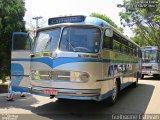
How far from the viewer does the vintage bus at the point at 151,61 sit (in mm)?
26391

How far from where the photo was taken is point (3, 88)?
1570 cm

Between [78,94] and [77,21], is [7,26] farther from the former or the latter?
[78,94]

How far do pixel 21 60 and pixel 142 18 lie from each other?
29590mm

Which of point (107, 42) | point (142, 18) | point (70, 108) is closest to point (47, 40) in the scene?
point (107, 42)

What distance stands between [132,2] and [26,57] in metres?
28.0

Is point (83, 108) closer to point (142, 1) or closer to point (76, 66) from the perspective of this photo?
point (76, 66)

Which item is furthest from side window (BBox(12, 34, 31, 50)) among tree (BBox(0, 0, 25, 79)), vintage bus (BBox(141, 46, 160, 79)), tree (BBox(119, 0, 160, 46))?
tree (BBox(119, 0, 160, 46))

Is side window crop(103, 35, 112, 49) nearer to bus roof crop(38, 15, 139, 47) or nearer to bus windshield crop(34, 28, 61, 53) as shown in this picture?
bus roof crop(38, 15, 139, 47)

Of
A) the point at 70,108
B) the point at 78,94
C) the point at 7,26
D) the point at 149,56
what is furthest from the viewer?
the point at 149,56

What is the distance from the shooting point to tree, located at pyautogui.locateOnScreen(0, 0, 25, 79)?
539 inches

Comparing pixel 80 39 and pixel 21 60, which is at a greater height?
pixel 80 39

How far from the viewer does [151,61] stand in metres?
26.8

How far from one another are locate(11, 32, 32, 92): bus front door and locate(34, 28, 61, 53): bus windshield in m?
0.78

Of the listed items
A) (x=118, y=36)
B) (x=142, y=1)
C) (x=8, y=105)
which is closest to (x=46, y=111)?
(x=8, y=105)
